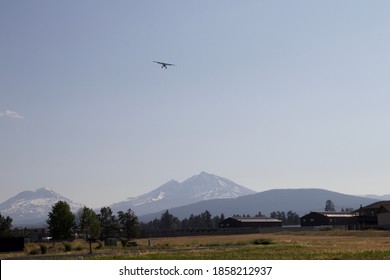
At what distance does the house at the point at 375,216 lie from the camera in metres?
144

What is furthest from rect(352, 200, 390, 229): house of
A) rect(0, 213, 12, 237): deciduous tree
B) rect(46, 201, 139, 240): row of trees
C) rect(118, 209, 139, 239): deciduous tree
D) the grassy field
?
rect(0, 213, 12, 237): deciduous tree

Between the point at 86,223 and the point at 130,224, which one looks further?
the point at 130,224

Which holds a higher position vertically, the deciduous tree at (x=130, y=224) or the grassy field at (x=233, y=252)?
the deciduous tree at (x=130, y=224)

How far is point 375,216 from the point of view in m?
157

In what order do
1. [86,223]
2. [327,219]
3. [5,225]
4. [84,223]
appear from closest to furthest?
[86,223] → [84,223] → [5,225] → [327,219]

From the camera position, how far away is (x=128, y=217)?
13188cm

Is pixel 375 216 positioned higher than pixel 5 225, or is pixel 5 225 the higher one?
pixel 5 225

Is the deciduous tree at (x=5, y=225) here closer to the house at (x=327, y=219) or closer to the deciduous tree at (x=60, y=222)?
the deciduous tree at (x=60, y=222)

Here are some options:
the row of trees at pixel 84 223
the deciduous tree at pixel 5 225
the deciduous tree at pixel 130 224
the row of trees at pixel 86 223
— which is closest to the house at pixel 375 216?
the deciduous tree at pixel 130 224

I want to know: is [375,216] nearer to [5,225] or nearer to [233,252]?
[5,225]

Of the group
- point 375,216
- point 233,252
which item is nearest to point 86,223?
point 233,252
